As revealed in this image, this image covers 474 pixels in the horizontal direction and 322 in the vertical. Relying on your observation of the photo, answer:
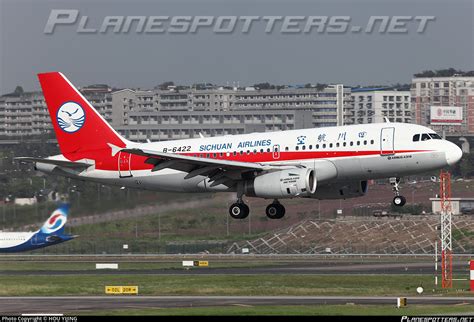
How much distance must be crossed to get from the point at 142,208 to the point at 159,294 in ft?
39.4

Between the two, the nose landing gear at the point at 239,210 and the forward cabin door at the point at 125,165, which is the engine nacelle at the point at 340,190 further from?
the forward cabin door at the point at 125,165

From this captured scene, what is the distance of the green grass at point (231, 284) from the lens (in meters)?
70.3

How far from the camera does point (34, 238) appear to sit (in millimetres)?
104188

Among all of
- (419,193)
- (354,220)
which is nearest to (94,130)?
(354,220)

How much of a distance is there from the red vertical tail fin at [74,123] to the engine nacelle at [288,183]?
12.3 metres

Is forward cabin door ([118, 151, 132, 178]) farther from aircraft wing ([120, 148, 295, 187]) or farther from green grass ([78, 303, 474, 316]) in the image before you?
green grass ([78, 303, 474, 316])

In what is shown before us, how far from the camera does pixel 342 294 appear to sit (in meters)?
68.4

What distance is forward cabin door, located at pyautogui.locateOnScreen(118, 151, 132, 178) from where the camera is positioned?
75812 mm

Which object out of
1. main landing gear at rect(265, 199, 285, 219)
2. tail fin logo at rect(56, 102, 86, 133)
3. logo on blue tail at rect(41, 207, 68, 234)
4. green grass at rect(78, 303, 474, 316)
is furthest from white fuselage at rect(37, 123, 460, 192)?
green grass at rect(78, 303, 474, 316)

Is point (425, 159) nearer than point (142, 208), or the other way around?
point (425, 159)

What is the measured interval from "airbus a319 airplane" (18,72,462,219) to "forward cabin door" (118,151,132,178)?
0.07m

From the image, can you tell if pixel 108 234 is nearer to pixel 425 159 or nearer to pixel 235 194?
pixel 235 194

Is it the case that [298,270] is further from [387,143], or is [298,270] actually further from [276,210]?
[387,143]

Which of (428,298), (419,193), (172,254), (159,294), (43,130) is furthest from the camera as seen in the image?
(43,130)
